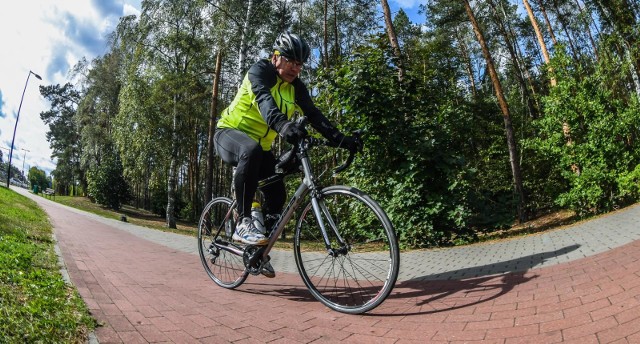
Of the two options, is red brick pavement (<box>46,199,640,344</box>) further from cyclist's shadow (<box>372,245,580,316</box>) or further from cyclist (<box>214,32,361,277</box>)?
cyclist (<box>214,32,361,277</box>)

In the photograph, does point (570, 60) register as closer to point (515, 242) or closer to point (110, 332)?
point (515, 242)

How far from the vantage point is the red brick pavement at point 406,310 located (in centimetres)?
200

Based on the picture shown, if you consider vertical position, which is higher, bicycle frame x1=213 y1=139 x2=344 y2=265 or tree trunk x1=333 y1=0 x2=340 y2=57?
tree trunk x1=333 y1=0 x2=340 y2=57

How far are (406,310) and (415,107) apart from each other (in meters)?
5.23

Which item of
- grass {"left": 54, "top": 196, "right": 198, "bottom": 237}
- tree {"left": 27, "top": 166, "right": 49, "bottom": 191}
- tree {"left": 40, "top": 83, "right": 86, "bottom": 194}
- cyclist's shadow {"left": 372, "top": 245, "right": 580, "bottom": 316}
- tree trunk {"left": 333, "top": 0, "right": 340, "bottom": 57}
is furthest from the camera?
tree {"left": 27, "top": 166, "right": 49, "bottom": 191}

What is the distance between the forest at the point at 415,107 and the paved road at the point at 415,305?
1366 mm

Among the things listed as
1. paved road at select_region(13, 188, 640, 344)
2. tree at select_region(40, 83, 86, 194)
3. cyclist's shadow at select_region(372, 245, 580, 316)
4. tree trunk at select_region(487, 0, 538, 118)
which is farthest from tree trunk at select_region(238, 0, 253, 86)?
tree at select_region(40, 83, 86, 194)

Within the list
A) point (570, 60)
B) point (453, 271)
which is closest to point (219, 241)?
point (453, 271)

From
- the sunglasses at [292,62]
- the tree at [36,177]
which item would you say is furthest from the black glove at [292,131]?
the tree at [36,177]

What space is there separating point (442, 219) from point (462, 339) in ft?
15.5

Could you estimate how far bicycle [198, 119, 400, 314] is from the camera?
2.54 metres

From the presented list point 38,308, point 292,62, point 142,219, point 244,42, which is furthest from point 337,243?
point 142,219

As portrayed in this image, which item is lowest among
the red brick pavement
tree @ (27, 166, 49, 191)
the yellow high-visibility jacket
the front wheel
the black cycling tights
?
the red brick pavement

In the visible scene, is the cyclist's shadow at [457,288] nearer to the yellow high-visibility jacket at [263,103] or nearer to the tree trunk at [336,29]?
the yellow high-visibility jacket at [263,103]
